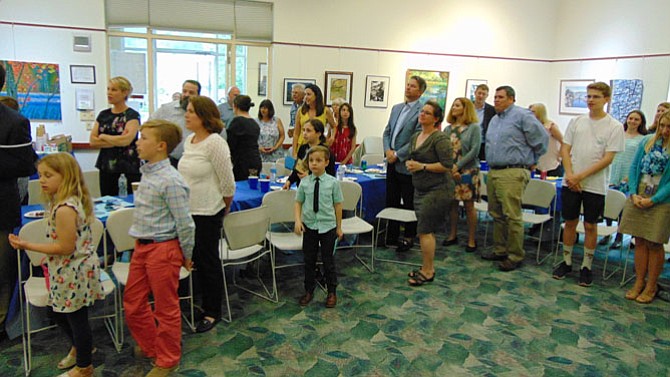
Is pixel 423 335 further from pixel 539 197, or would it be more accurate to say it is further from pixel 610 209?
pixel 610 209

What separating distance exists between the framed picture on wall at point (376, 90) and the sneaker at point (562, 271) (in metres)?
4.77

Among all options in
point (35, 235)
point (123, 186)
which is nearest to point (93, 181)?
point (123, 186)

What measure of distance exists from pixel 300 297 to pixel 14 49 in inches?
215

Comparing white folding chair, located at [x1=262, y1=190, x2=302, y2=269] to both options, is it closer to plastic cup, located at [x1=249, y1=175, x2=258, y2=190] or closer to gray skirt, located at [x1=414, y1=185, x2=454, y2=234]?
plastic cup, located at [x1=249, y1=175, x2=258, y2=190]

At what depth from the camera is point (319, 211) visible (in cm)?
354

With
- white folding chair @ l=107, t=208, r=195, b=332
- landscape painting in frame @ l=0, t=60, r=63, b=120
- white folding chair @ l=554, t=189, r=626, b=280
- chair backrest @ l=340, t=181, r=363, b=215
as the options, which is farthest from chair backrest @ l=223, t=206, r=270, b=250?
landscape painting in frame @ l=0, t=60, r=63, b=120

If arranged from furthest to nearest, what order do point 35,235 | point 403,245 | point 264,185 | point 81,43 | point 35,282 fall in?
point 81,43, point 403,245, point 264,185, point 35,282, point 35,235

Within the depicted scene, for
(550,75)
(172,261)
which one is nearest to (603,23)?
(550,75)

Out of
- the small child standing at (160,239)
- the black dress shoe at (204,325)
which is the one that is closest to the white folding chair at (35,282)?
the small child standing at (160,239)

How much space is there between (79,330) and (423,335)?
2.08 m

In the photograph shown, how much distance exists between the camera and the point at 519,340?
3.29 meters

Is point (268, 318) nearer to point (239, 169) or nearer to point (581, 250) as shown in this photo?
point (239, 169)

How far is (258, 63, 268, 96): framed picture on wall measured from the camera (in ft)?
26.0

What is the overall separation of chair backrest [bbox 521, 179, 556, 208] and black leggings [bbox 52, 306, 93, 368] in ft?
13.6
